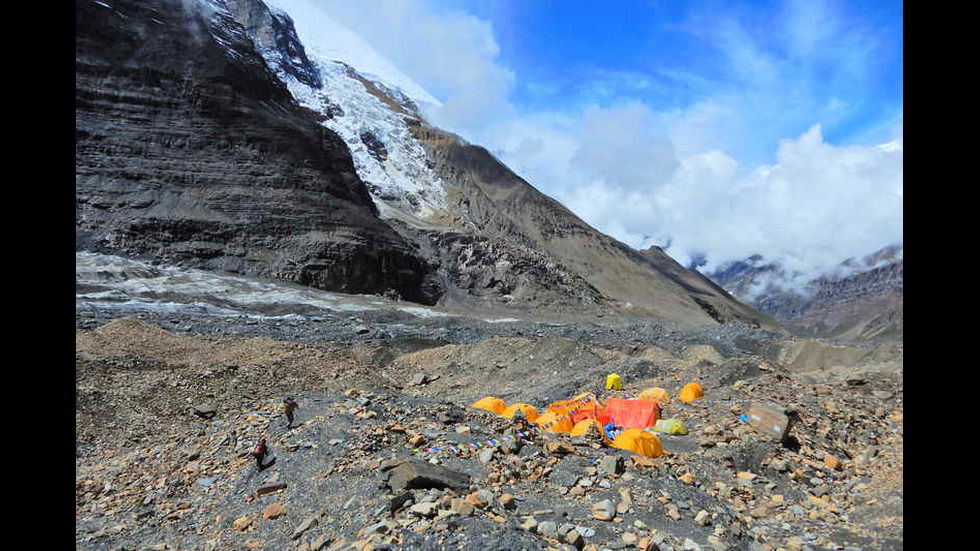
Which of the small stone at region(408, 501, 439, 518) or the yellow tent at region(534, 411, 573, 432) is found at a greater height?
the small stone at region(408, 501, 439, 518)

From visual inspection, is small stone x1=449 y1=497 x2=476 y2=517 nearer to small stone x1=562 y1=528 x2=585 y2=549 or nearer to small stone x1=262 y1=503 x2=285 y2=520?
small stone x1=562 y1=528 x2=585 y2=549

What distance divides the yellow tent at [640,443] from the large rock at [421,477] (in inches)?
138

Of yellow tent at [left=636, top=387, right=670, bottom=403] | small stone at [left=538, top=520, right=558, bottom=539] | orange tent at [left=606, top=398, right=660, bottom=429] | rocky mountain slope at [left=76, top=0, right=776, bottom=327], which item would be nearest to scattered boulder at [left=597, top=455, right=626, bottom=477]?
small stone at [left=538, top=520, right=558, bottom=539]

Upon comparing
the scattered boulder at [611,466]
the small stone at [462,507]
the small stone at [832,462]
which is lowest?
the small stone at [832,462]

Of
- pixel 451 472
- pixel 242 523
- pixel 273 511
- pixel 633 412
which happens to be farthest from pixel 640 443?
pixel 242 523

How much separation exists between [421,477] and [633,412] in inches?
246

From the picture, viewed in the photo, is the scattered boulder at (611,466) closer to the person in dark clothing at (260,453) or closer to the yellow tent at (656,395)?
the person in dark clothing at (260,453)

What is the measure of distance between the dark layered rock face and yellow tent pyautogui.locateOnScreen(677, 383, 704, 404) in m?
32.5

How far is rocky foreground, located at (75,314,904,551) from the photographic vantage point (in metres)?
4.65

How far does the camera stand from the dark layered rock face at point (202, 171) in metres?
38.1

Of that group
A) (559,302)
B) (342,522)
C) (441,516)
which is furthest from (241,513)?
(559,302)

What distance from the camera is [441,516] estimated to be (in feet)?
13.7

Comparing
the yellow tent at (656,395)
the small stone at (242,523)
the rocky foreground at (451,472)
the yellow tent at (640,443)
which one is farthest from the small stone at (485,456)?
the yellow tent at (656,395)
